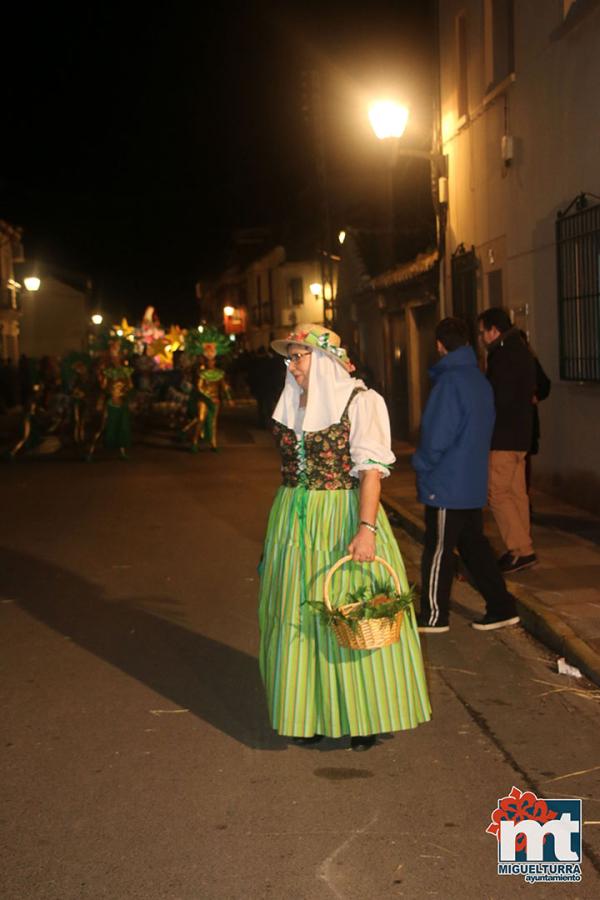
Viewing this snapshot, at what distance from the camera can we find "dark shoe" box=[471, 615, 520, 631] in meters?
7.16

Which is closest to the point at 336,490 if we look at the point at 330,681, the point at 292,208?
the point at 330,681

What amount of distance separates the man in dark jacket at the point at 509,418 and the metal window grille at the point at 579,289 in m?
2.85

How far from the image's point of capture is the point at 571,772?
4.75 m

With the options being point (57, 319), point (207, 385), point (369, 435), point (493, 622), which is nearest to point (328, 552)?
point (369, 435)

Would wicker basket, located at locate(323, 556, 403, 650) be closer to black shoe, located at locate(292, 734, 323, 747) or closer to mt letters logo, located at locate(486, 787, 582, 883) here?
black shoe, located at locate(292, 734, 323, 747)

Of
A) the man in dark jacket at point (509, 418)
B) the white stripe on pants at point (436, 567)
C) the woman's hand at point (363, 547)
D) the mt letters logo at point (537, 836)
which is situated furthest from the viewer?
the man in dark jacket at point (509, 418)

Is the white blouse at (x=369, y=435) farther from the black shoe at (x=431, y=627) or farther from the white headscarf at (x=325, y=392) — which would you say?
the black shoe at (x=431, y=627)

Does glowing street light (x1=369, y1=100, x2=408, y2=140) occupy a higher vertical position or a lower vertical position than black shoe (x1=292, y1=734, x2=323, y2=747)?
higher

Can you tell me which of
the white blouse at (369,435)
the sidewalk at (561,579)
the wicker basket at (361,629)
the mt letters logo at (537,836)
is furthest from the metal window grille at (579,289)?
the mt letters logo at (537,836)

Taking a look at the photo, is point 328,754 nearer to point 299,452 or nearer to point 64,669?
point 299,452

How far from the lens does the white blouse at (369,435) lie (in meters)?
4.88

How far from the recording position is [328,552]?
4.96 meters

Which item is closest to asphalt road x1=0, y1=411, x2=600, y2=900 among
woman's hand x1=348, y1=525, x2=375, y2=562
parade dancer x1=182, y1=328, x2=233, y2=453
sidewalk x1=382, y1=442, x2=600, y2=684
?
sidewalk x1=382, y1=442, x2=600, y2=684

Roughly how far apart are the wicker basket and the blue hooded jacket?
6.80ft
